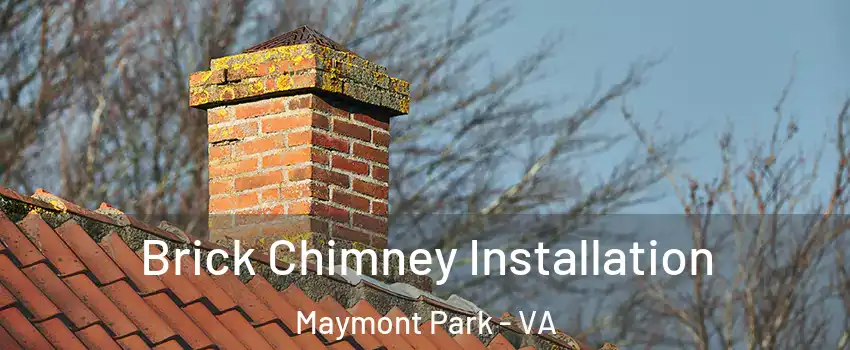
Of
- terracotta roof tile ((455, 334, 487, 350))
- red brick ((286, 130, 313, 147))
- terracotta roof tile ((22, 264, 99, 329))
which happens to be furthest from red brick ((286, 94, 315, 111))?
terracotta roof tile ((22, 264, 99, 329))

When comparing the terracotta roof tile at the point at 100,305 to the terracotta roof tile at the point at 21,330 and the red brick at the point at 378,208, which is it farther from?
the red brick at the point at 378,208

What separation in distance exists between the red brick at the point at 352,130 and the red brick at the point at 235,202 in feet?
1.51

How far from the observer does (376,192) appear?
635 cm

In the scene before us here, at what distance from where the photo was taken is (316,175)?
19.6 ft

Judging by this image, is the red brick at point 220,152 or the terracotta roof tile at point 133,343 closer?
the terracotta roof tile at point 133,343

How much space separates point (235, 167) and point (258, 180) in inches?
6.0

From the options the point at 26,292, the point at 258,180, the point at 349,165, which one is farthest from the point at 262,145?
the point at 26,292

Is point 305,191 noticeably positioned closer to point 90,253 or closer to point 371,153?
point 371,153

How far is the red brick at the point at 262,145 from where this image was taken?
6059 millimetres

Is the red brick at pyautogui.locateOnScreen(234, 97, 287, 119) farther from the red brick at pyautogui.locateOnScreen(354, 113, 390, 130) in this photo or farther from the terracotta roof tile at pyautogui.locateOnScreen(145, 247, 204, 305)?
the terracotta roof tile at pyautogui.locateOnScreen(145, 247, 204, 305)

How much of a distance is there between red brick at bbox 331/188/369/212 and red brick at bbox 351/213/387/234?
37 mm

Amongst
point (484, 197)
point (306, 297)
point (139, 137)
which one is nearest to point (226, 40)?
point (139, 137)

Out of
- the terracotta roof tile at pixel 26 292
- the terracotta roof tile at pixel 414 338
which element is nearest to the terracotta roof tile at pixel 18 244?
the terracotta roof tile at pixel 26 292

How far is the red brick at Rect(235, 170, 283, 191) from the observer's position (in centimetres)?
606
